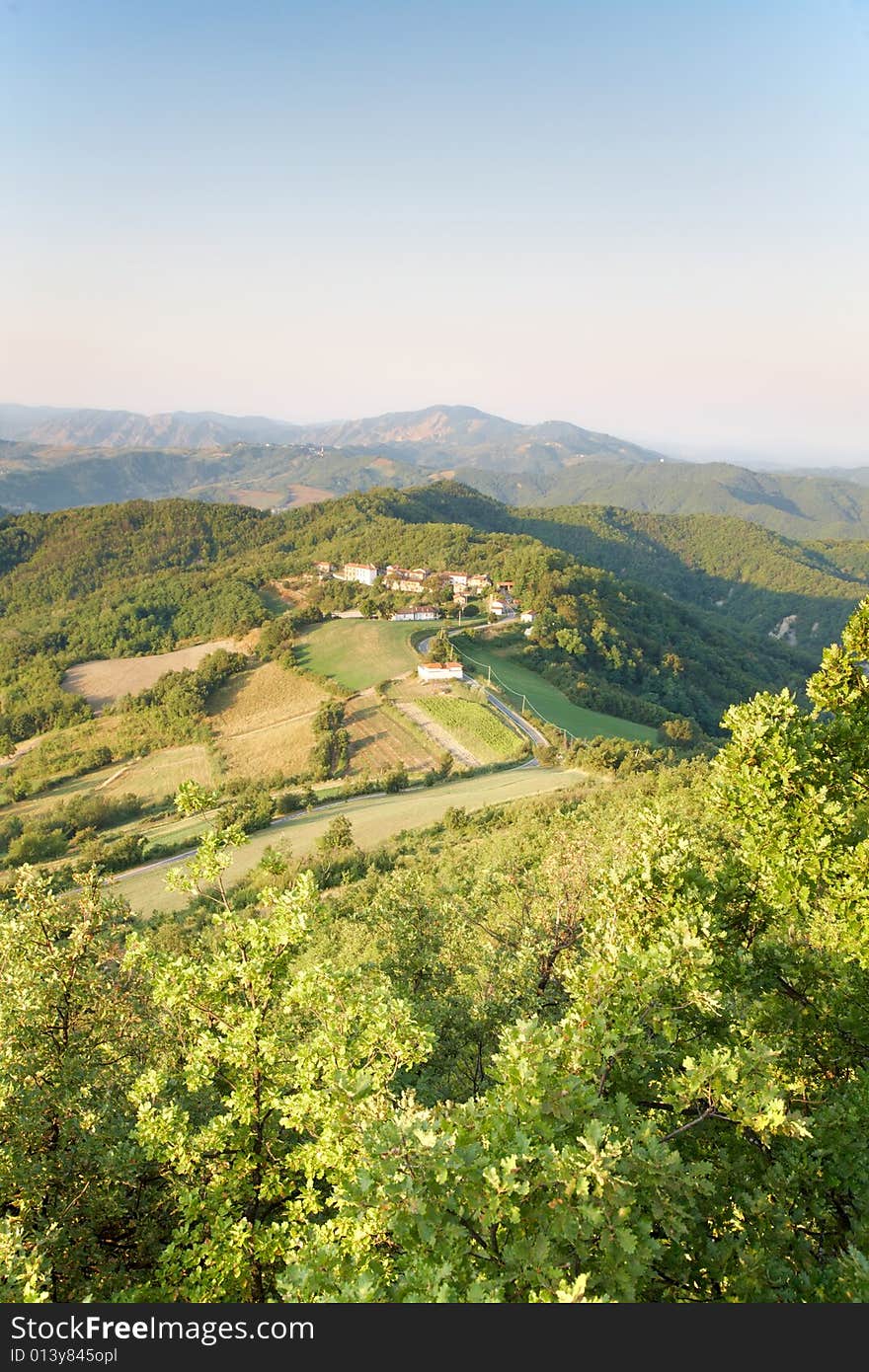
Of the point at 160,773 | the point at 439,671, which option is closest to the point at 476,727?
the point at 439,671

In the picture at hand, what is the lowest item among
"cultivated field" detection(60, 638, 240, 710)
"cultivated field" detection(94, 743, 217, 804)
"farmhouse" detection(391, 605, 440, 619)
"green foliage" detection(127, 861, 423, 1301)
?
"cultivated field" detection(94, 743, 217, 804)

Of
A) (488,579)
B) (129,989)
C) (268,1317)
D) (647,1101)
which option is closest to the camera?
(268,1317)

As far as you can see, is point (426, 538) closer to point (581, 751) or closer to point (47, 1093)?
point (581, 751)

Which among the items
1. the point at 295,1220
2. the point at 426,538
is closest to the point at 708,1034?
the point at 295,1220

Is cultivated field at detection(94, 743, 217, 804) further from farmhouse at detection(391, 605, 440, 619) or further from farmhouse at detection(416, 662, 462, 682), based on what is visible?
farmhouse at detection(391, 605, 440, 619)

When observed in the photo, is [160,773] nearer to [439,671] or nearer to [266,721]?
[266,721]

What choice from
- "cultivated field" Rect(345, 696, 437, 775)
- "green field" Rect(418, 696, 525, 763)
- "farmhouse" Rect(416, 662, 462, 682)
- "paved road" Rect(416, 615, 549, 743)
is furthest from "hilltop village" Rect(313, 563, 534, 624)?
"green field" Rect(418, 696, 525, 763)
